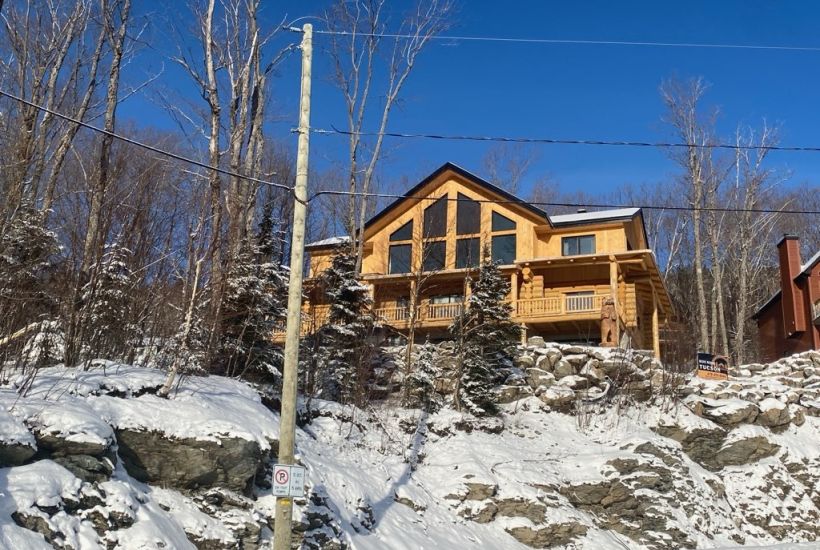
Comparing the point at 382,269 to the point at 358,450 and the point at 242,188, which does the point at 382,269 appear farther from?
the point at 358,450

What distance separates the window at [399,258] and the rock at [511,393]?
11.1 metres

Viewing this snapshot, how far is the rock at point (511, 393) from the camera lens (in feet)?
64.6

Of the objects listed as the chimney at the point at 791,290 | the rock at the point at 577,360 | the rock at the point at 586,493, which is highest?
the chimney at the point at 791,290

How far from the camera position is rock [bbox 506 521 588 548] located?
14.0m

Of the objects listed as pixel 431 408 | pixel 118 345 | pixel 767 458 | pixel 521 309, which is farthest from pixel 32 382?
pixel 521 309

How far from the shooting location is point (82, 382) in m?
10.2

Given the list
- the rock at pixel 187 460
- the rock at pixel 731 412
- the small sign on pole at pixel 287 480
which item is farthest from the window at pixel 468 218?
the small sign on pole at pixel 287 480

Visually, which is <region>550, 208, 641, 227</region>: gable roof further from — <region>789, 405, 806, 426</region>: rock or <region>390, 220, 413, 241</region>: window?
<region>789, 405, 806, 426</region>: rock

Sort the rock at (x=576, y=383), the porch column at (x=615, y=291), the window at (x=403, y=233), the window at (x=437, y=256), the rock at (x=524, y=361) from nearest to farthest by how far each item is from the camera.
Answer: the rock at (x=576, y=383) → the rock at (x=524, y=361) → the porch column at (x=615, y=291) → the window at (x=437, y=256) → the window at (x=403, y=233)

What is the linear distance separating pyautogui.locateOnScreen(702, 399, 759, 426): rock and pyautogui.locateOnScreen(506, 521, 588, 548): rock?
→ 6.69m

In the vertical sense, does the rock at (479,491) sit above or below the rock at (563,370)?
below

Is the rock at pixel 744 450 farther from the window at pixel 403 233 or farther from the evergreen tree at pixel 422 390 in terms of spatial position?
the window at pixel 403 233

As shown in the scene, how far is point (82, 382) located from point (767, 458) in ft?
53.0

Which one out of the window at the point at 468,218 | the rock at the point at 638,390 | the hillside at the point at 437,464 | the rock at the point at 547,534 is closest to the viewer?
the hillside at the point at 437,464
